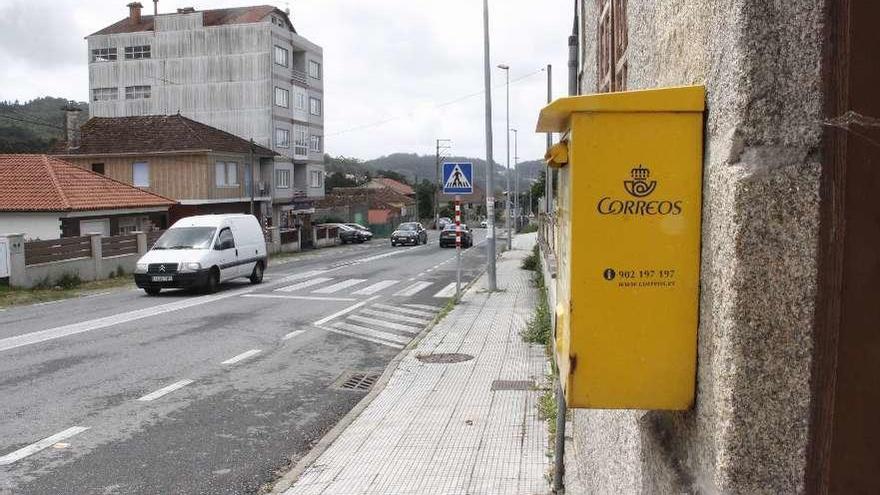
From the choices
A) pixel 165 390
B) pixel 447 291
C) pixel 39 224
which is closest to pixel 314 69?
pixel 39 224

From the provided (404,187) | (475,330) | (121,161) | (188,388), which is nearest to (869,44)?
(188,388)

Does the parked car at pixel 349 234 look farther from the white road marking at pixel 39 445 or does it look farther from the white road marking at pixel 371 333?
the white road marking at pixel 39 445

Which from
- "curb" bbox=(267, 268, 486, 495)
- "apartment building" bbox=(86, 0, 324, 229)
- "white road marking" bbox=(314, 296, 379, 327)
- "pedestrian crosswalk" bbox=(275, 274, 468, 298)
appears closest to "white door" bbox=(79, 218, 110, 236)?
"pedestrian crosswalk" bbox=(275, 274, 468, 298)

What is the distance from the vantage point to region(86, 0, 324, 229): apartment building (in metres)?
54.5

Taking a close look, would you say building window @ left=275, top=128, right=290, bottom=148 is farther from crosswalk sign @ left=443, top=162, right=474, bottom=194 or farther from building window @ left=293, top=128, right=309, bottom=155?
crosswalk sign @ left=443, top=162, right=474, bottom=194

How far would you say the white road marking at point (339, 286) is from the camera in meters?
21.1

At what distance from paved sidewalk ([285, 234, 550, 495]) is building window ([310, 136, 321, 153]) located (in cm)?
4973

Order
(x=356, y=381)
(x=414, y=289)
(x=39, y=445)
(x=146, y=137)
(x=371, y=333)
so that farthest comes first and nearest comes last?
(x=146, y=137)
(x=414, y=289)
(x=371, y=333)
(x=356, y=381)
(x=39, y=445)

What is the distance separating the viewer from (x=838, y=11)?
1.69m

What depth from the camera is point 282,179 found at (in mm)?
55094

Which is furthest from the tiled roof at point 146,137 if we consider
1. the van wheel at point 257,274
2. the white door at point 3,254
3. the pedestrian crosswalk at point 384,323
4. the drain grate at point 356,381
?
the drain grate at point 356,381

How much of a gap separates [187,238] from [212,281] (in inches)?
62.7

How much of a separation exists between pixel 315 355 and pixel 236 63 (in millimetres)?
47469

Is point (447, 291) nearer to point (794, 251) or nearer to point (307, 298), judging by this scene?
point (307, 298)
